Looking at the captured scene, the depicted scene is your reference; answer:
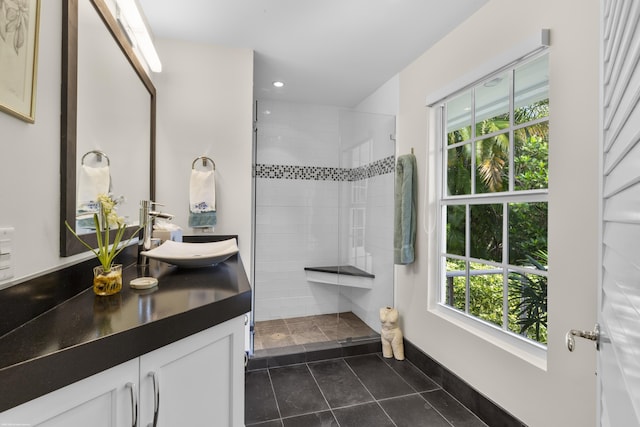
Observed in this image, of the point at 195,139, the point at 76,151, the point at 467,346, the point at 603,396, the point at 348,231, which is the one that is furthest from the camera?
the point at 348,231

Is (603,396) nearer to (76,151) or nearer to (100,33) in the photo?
(76,151)

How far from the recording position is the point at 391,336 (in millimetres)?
2770

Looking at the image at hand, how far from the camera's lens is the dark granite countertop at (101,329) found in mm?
614

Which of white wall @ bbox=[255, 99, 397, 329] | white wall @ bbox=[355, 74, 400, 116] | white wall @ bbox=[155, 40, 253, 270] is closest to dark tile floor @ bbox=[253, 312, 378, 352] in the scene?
white wall @ bbox=[255, 99, 397, 329]

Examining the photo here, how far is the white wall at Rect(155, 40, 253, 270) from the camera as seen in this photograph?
2479 millimetres

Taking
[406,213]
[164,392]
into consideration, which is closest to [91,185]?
[164,392]

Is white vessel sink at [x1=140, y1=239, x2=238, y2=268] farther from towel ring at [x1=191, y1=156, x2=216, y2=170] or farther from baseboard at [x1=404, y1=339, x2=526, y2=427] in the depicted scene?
baseboard at [x1=404, y1=339, x2=526, y2=427]

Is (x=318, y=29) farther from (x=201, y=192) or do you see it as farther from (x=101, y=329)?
(x=101, y=329)

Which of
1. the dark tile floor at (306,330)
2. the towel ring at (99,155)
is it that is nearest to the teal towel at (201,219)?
the towel ring at (99,155)

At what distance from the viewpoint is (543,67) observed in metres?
1.71

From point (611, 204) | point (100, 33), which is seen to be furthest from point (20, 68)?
point (611, 204)

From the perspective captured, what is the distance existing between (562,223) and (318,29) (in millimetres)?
1964

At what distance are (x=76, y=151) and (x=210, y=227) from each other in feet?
4.44

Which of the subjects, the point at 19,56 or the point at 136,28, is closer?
the point at 19,56
